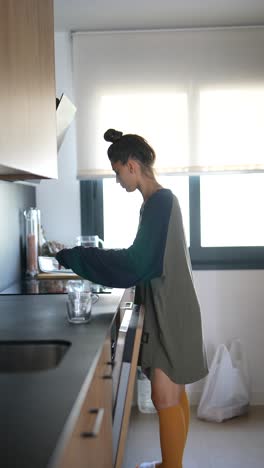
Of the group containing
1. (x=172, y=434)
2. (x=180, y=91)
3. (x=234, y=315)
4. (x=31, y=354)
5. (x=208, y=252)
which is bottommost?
(x=172, y=434)

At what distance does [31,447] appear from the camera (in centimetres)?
75

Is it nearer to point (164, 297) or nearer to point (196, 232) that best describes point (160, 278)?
point (164, 297)

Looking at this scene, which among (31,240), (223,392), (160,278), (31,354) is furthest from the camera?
(223,392)

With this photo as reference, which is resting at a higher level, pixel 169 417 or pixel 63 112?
pixel 63 112

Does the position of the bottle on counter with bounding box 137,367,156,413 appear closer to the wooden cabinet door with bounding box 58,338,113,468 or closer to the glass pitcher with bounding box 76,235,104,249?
the glass pitcher with bounding box 76,235,104,249

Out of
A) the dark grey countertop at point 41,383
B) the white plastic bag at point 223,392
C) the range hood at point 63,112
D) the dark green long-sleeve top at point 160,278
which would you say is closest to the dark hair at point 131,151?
the dark green long-sleeve top at point 160,278

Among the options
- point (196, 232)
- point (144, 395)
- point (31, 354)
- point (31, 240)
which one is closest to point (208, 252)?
point (196, 232)

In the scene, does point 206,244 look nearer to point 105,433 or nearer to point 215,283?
point 215,283

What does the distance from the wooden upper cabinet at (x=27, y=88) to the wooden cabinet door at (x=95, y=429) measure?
559 millimetres

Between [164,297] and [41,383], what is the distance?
98cm

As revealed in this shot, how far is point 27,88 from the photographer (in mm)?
1475

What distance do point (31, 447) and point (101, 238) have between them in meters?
2.37

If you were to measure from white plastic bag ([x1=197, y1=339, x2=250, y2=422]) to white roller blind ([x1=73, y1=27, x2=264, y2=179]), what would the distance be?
1086 mm

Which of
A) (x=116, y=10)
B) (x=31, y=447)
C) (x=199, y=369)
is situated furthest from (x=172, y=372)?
(x=116, y=10)
